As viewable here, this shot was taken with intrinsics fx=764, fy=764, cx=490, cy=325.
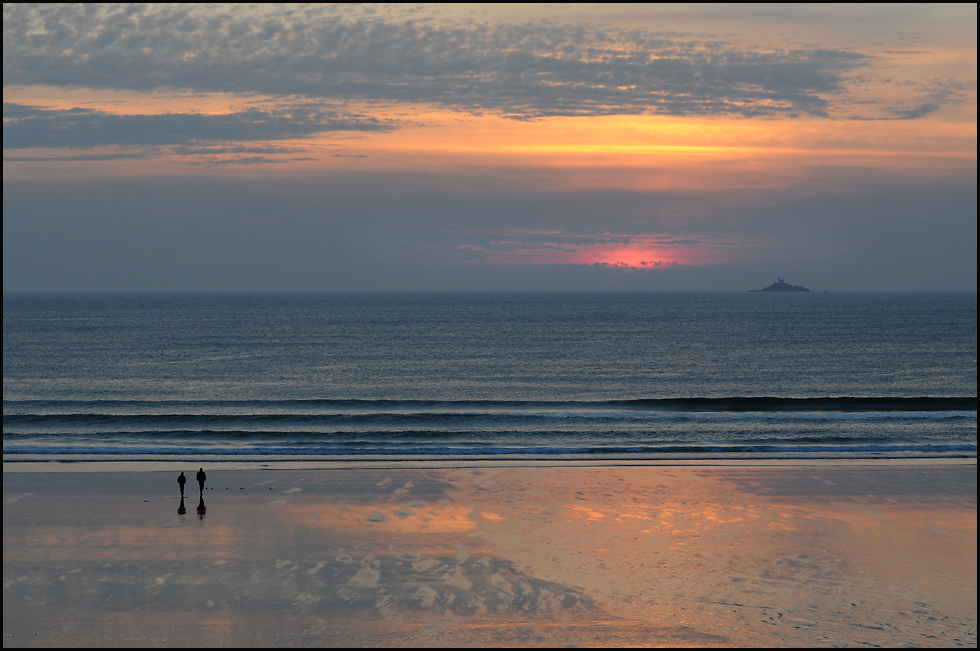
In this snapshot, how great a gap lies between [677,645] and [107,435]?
32.8 meters

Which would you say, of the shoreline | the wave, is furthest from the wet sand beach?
the wave

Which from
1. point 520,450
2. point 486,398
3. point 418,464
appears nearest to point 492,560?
point 418,464

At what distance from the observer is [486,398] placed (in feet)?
167

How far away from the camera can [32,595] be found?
16906mm

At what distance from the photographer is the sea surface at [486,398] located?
35500 mm

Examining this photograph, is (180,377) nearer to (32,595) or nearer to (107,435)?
(107,435)

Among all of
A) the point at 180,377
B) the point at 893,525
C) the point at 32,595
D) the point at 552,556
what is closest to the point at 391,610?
the point at 552,556

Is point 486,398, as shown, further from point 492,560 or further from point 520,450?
point 492,560

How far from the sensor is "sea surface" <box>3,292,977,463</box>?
116 feet

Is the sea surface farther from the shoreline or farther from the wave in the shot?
the shoreline

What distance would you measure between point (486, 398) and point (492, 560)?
31938mm

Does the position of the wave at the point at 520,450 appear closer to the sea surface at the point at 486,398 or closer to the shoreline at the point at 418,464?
the sea surface at the point at 486,398

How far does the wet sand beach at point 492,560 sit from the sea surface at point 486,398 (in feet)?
23.2

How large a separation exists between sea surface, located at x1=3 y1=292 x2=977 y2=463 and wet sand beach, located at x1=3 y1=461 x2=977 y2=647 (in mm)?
7062
